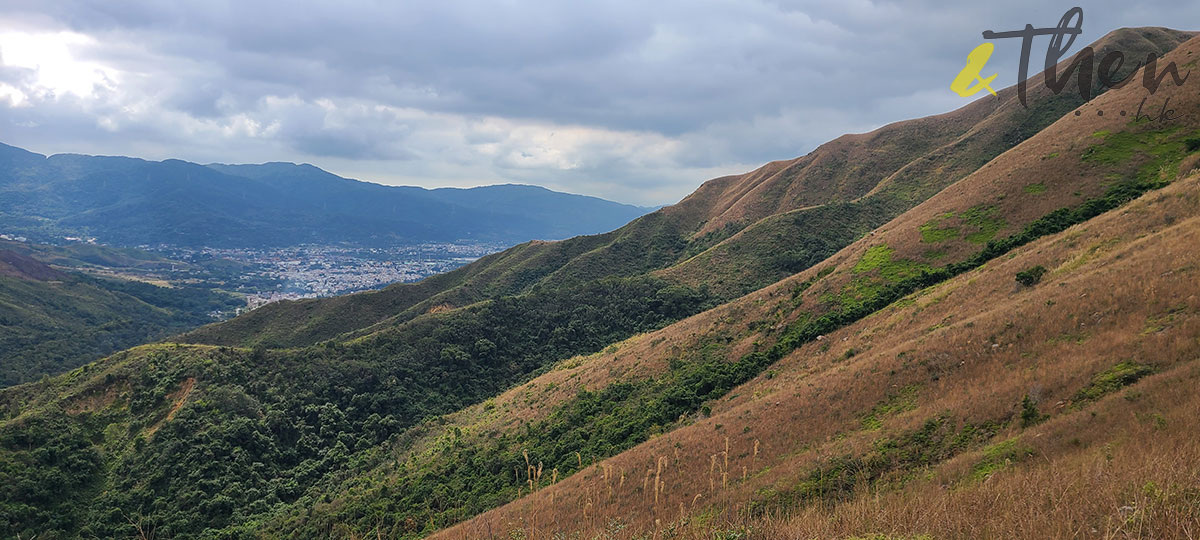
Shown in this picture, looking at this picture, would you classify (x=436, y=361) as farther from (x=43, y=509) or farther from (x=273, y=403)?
(x=43, y=509)

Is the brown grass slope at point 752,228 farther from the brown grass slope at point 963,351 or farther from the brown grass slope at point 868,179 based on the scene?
the brown grass slope at point 963,351

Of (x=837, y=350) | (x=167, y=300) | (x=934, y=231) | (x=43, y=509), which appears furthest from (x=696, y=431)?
(x=167, y=300)

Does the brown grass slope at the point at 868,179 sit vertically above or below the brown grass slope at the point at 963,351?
above

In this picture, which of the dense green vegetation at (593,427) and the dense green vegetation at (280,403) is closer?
the dense green vegetation at (593,427)

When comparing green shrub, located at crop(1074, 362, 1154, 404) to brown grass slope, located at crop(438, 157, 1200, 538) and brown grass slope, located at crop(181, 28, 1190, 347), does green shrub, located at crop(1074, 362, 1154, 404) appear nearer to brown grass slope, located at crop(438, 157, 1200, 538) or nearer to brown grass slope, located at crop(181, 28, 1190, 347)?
brown grass slope, located at crop(438, 157, 1200, 538)

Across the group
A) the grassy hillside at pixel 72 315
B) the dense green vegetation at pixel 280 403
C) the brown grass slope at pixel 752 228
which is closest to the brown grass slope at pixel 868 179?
the brown grass slope at pixel 752 228

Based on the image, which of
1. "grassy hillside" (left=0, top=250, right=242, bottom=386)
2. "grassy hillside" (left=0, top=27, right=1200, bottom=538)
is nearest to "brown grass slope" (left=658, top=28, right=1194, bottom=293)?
"grassy hillside" (left=0, top=27, right=1200, bottom=538)

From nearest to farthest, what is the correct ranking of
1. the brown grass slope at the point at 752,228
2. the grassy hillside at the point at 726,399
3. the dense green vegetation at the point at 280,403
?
1. the grassy hillside at the point at 726,399
2. the dense green vegetation at the point at 280,403
3. the brown grass slope at the point at 752,228
